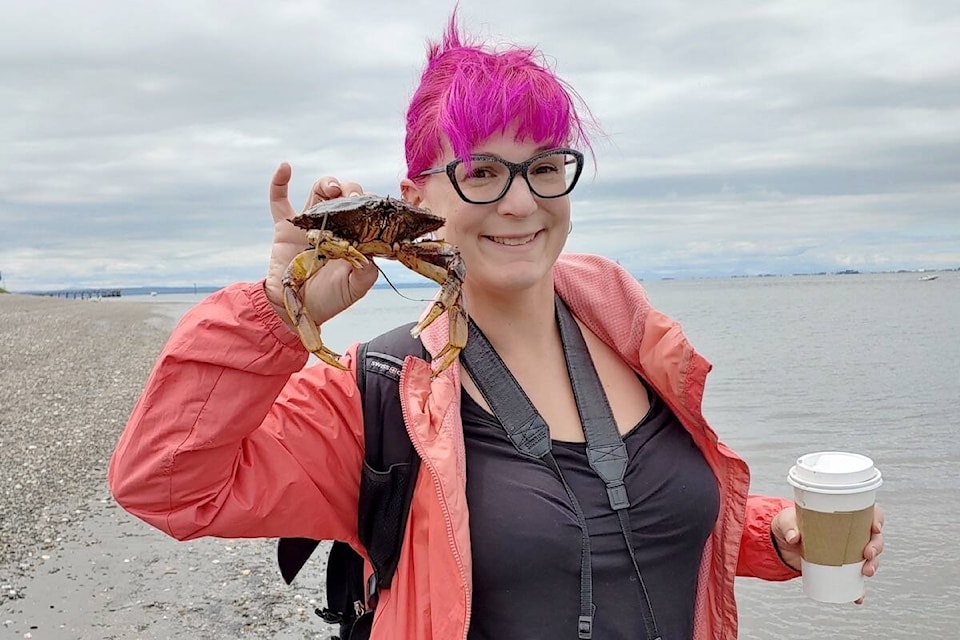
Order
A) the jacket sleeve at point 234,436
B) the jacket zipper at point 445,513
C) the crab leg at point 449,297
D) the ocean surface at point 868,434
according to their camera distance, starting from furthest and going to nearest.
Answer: the ocean surface at point 868,434
the crab leg at point 449,297
the jacket zipper at point 445,513
the jacket sleeve at point 234,436

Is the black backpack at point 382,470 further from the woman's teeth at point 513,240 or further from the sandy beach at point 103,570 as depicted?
the sandy beach at point 103,570

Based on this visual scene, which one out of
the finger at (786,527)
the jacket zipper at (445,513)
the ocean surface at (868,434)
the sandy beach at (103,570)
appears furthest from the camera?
the ocean surface at (868,434)

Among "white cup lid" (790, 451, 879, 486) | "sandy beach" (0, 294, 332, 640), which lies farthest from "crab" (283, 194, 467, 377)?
"sandy beach" (0, 294, 332, 640)

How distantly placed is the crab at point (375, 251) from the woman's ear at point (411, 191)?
0.42 m

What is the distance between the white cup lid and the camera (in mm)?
2639

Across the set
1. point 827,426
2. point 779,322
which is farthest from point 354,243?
point 779,322

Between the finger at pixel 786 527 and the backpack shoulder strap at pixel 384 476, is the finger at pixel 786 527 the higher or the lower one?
the lower one

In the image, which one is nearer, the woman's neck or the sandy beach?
the woman's neck

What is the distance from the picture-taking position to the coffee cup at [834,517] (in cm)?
265

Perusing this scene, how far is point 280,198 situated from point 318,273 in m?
0.29

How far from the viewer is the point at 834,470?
8.79 ft

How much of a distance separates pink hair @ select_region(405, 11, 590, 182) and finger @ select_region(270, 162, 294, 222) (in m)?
0.60

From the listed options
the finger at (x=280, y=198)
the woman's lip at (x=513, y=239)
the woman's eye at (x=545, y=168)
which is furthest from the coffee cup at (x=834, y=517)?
the finger at (x=280, y=198)

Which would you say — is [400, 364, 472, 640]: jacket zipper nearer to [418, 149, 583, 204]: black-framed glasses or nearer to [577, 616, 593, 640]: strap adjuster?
[577, 616, 593, 640]: strap adjuster
